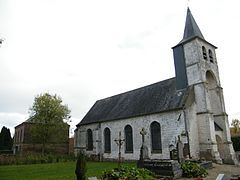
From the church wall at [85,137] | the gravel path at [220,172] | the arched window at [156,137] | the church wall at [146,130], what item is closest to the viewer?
the gravel path at [220,172]

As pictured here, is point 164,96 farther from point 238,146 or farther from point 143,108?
point 238,146

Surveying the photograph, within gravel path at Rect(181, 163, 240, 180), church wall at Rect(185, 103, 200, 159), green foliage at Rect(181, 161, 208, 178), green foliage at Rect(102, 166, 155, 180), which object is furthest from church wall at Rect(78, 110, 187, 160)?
green foliage at Rect(102, 166, 155, 180)

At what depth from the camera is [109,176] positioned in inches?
332

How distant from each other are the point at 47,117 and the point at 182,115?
1843 cm

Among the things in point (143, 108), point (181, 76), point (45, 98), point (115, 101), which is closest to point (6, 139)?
point (45, 98)

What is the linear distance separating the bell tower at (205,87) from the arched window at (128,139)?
6506 mm

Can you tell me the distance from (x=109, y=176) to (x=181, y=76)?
14.3m

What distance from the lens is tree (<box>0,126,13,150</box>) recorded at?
140 feet

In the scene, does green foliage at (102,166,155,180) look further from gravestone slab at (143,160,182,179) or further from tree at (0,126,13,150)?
tree at (0,126,13,150)

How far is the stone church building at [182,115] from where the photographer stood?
706 inches

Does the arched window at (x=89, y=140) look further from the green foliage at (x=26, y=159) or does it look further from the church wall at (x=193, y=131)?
the church wall at (x=193, y=131)

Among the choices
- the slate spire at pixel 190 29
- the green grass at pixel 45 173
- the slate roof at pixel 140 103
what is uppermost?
the slate spire at pixel 190 29

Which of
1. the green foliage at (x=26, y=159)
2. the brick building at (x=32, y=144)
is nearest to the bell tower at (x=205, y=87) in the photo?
the green foliage at (x=26, y=159)

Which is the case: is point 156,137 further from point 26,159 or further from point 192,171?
point 26,159
